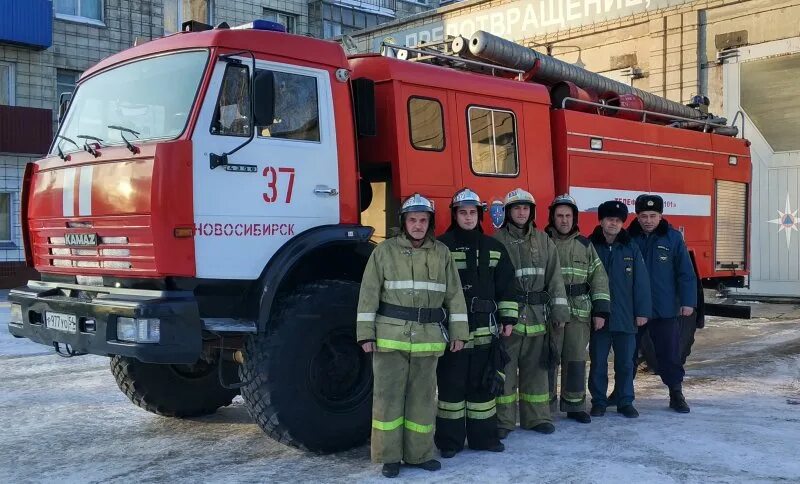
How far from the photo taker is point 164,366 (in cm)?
620

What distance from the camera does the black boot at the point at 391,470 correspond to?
4.82 meters

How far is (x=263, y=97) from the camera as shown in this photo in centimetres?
489

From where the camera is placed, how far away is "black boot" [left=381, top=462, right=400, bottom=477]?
482cm

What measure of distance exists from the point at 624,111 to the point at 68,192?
5.59m

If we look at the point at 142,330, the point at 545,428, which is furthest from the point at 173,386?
the point at 545,428

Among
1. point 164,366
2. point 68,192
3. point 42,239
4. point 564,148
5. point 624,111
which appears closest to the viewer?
point 68,192

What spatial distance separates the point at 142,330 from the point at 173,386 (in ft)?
5.94

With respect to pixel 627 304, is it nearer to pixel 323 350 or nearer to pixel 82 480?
pixel 323 350

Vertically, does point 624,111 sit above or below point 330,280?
above

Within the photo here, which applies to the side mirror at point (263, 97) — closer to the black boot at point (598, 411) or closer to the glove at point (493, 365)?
the glove at point (493, 365)

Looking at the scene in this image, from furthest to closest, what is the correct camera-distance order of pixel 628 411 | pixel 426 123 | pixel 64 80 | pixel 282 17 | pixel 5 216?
pixel 282 17 → pixel 64 80 → pixel 5 216 → pixel 628 411 → pixel 426 123

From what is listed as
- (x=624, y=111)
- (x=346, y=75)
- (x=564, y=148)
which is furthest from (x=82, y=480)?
(x=624, y=111)

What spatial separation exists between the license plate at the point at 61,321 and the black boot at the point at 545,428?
3.28m

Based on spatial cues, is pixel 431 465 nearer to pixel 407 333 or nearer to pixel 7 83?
pixel 407 333
